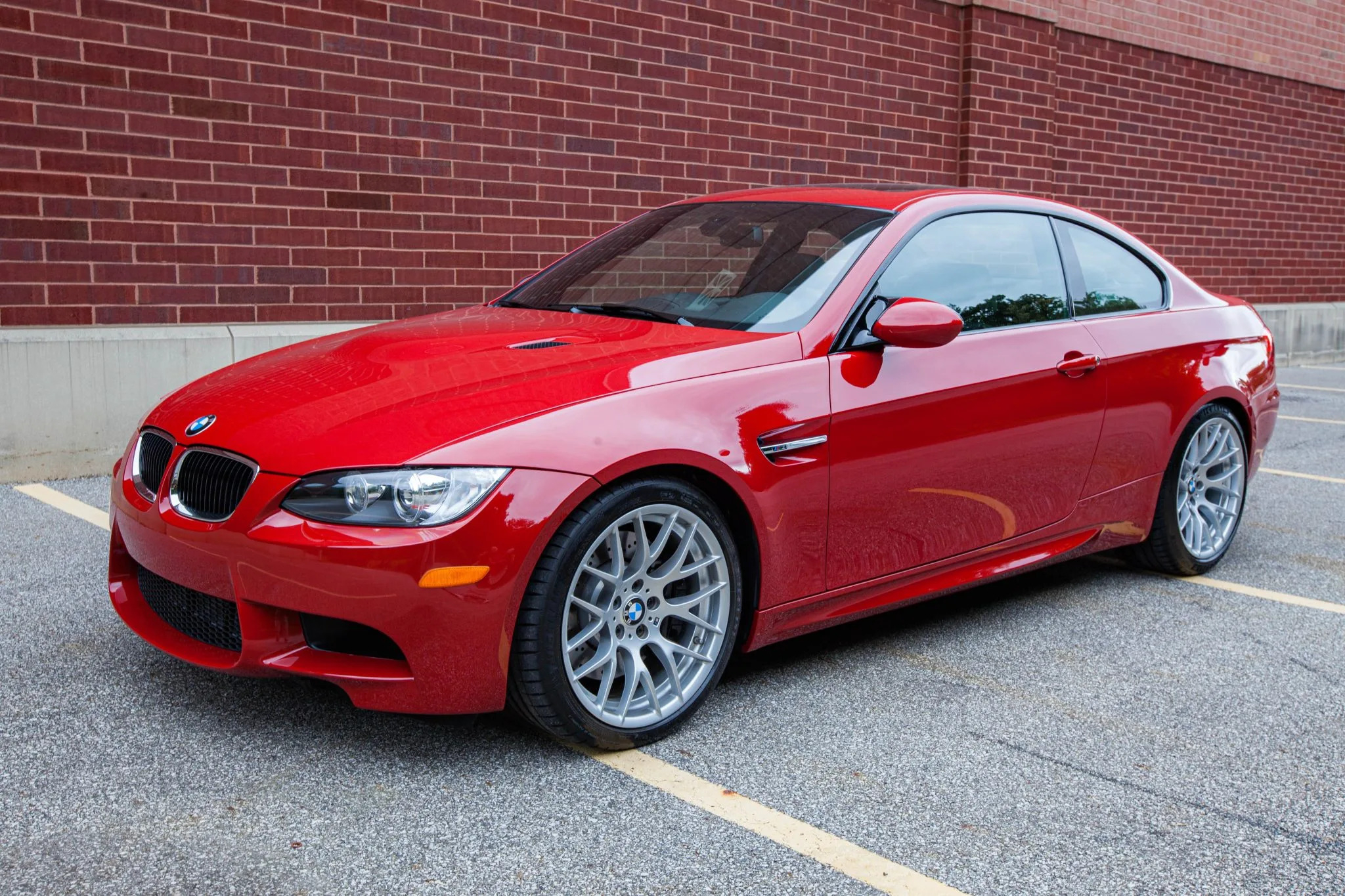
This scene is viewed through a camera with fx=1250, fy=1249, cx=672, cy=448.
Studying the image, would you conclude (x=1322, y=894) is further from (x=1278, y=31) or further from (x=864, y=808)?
(x=1278, y=31)

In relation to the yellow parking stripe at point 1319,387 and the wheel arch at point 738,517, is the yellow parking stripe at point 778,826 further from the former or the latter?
the yellow parking stripe at point 1319,387

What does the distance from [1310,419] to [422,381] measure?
8618mm

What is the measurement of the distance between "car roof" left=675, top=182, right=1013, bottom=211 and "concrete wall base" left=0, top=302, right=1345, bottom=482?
3117mm

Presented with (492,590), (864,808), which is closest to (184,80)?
(492,590)

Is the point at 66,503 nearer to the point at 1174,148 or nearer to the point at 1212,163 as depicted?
the point at 1174,148

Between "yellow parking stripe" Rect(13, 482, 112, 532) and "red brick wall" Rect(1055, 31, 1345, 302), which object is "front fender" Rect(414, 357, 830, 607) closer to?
"yellow parking stripe" Rect(13, 482, 112, 532)

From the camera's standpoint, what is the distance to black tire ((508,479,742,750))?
9.75 ft

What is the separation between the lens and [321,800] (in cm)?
289

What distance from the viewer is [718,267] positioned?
4.03m

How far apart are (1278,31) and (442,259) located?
37.5ft

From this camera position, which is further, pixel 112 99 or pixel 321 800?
pixel 112 99

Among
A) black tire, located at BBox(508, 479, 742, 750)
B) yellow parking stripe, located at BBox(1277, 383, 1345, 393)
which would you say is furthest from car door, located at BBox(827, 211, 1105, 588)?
yellow parking stripe, located at BBox(1277, 383, 1345, 393)

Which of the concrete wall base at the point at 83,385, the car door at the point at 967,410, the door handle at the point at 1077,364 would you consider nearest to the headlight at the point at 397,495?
the car door at the point at 967,410

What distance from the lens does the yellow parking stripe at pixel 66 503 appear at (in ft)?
18.2
